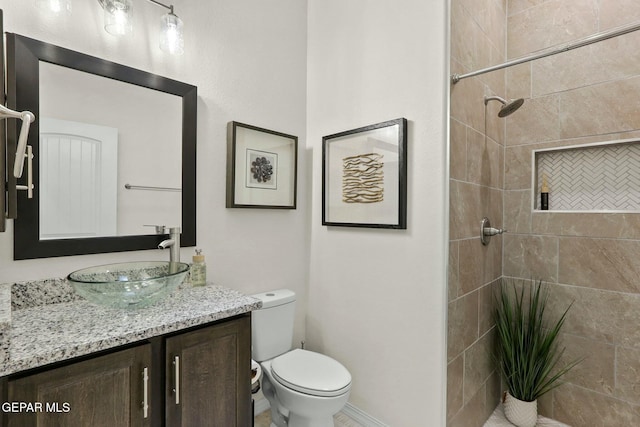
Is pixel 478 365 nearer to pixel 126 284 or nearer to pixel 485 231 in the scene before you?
pixel 485 231

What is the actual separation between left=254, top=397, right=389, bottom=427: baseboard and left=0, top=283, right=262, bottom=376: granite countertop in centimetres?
99

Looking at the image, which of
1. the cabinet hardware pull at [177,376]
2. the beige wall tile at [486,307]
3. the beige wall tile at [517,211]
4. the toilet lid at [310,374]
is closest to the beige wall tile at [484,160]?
the beige wall tile at [517,211]

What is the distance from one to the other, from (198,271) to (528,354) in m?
1.95

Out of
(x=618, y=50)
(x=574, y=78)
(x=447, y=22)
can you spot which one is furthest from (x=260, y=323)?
(x=618, y=50)

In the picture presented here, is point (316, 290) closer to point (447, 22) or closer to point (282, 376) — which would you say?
point (282, 376)

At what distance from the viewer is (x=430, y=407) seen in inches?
62.9

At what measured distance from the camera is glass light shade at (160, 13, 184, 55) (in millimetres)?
1482

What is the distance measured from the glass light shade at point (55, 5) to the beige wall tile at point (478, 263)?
6.72 ft

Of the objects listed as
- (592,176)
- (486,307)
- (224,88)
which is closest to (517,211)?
(592,176)

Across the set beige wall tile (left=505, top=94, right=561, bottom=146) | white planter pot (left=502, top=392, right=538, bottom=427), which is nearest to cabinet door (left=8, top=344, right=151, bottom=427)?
white planter pot (left=502, top=392, right=538, bottom=427)

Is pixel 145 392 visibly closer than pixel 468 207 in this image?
Yes

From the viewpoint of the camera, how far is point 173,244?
58.4 inches

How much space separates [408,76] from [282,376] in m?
1.70

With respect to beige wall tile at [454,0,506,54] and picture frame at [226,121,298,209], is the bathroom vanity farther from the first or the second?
beige wall tile at [454,0,506,54]
